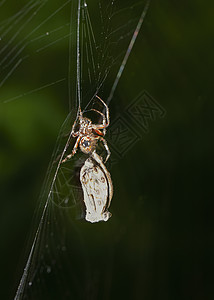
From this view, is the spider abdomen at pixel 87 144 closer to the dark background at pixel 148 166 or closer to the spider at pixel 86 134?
the spider at pixel 86 134

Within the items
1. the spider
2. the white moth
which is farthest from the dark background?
the white moth

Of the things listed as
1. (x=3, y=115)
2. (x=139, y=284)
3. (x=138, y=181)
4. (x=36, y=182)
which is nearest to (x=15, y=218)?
(x=36, y=182)

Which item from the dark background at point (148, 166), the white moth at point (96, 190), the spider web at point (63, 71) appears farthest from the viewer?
the dark background at point (148, 166)

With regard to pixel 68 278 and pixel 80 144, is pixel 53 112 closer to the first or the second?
pixel 80 144

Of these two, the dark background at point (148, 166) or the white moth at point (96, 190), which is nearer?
the white moth at point (96, 190)

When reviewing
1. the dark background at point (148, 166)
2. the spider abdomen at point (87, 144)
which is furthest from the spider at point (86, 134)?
the dark background at point (148, 166)

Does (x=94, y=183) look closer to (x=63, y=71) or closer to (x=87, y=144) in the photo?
(x=87, y=144)
